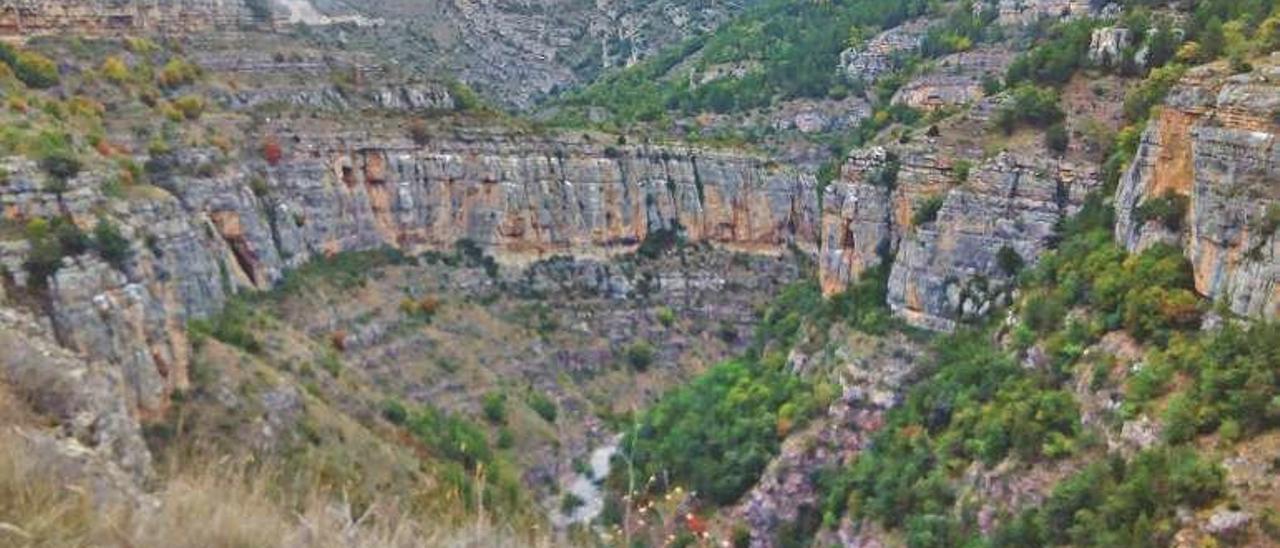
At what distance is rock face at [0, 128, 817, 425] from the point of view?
34.5m

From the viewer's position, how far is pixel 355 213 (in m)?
64.9

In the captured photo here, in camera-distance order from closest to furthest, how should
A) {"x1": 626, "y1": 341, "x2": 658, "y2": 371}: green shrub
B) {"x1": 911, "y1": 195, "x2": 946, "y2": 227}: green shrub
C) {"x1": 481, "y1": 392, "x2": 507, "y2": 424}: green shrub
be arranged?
{"x1": 911, "y1": 195, "x2": 946, "y2": 227}: green shrub → {"x1": 481, "y1": 392, "x2": 507, "y2": 424}: green shrub → {"x1": 626, "y1": 341, "x2": 658, "y2": 371}: green shrub

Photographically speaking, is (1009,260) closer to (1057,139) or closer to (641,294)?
(1057,139)

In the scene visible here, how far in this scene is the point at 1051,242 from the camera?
129 ft

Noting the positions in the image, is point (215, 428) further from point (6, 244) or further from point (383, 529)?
point (383, 529)

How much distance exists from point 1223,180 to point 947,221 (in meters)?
11.9

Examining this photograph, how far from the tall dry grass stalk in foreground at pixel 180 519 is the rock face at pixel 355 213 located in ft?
69.2

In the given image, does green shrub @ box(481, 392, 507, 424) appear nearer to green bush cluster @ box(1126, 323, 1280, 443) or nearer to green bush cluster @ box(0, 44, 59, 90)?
green bush cluster @ box(0, 44, 59, 90)

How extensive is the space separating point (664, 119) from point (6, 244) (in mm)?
58004

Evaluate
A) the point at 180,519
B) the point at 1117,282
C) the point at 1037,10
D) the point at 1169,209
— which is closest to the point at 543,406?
the point at 1117,282

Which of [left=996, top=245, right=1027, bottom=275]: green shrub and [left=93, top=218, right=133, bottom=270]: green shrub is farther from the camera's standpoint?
A: [left=996, top=245, right=1027, bottom=275]: green shrub

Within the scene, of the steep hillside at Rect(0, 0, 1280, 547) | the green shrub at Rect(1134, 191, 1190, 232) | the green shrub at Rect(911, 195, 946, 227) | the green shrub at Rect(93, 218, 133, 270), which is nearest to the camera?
the steep hillside at Rect(0, 0, 1280, 547)

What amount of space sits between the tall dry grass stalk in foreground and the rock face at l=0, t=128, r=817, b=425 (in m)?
21.1

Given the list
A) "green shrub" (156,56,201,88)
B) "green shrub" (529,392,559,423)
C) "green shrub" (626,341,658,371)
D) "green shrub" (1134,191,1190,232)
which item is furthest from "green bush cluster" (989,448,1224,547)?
"green shrub" (156,56,201,88)
